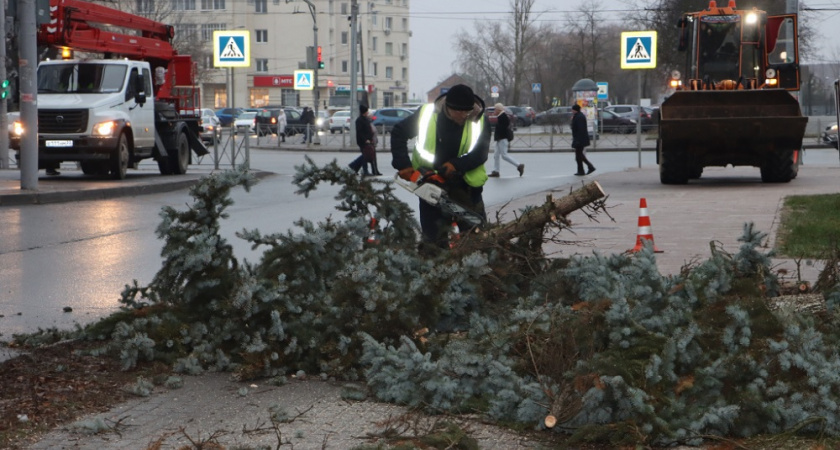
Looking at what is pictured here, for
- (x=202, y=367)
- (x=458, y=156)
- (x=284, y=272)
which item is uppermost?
(x=458, y=156)

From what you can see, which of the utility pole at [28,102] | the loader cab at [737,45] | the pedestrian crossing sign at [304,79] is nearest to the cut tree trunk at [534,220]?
the utility pole at [28,102]

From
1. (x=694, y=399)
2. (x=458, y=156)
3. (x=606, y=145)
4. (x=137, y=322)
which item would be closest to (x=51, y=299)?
(x=137, y=322)

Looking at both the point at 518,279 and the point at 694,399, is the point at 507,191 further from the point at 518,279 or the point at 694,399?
the point at 694,399

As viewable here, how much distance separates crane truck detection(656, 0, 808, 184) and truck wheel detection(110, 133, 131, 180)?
10.1 meters

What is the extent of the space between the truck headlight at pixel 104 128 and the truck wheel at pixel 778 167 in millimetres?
11980

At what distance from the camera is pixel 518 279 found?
23.0 feet

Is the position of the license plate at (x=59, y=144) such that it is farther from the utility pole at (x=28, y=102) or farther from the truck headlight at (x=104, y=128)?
the utility pole at (x=28, y=102)

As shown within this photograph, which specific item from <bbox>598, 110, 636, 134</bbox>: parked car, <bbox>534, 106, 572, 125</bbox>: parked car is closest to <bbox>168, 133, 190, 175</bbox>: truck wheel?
<bbox>598, 110, 636, 134</bbox>: parked car

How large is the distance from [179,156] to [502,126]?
702 centimetres

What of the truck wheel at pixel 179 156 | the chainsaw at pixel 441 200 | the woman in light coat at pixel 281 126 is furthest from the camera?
the woman in light coat at pixel 281 126

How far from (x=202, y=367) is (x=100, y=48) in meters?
18.9

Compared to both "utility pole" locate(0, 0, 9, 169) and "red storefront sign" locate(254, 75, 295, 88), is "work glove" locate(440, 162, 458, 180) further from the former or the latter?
"red storefront sign" locate(254, 75, 295, 88)

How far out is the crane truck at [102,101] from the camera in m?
22.1

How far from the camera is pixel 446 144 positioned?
840cm
